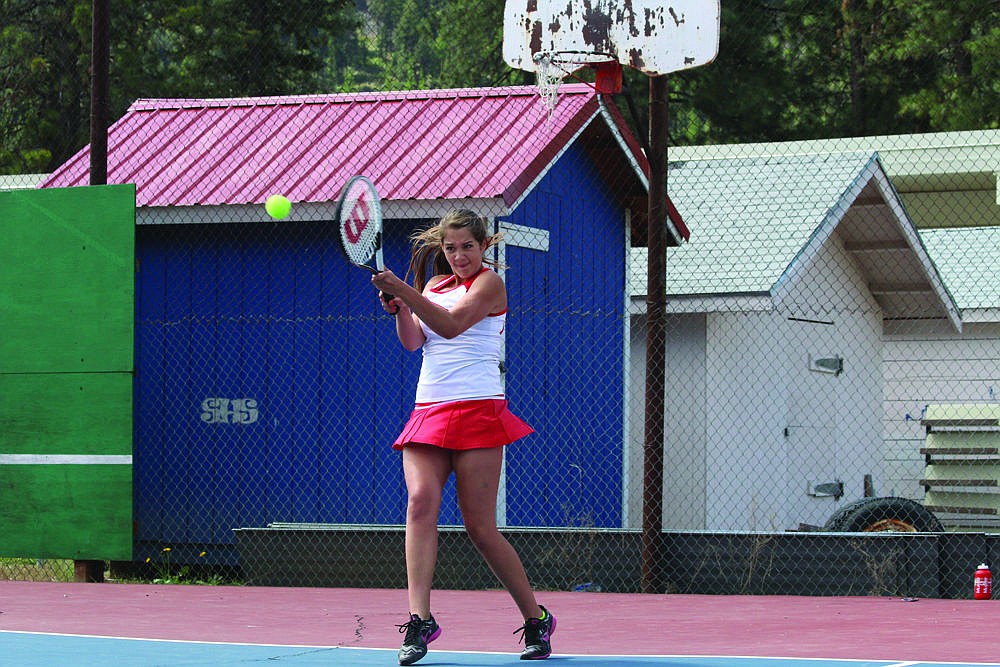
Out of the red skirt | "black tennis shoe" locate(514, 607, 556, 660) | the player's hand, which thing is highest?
the player's hand

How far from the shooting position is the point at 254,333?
12.8 metres

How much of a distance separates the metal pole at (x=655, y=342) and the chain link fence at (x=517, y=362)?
0.13ft

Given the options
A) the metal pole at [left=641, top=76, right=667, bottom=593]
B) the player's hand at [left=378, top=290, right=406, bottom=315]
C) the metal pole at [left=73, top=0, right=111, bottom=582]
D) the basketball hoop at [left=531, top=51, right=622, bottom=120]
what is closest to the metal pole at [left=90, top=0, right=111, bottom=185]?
the metal pole at [left=73, top=0, right=111, bottom=582]

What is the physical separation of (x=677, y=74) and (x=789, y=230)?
71.3 ft

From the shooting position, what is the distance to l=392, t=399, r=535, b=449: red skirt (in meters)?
6.78

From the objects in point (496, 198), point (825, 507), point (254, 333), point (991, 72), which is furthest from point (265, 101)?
point (991, 72)

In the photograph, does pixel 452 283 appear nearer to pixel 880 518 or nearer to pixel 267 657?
pixel 267 657

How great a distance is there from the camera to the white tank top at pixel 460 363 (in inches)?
270

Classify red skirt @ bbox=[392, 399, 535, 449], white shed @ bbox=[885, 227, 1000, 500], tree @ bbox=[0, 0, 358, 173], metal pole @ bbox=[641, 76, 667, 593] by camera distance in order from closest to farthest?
red skirt @ bbox=[392, 399, 535, 449] < metal pole @ bbox=[641, 76, 667, 593] < white shed @ bbox=[885, 227, 1000, 500] < tree @ bbox=[0, 0, 358, 173]

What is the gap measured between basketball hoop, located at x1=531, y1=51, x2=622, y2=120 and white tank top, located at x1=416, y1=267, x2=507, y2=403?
432cm

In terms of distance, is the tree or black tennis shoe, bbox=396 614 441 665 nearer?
black tennis shoe, bbox=396 614 441 665

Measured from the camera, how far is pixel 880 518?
39.2 feet

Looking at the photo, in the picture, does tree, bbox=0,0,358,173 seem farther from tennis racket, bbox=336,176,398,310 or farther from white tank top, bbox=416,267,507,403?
white tank top, bbox=416,267,507,403

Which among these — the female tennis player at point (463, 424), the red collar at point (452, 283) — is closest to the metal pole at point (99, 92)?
the red collar at point (452, 283)
